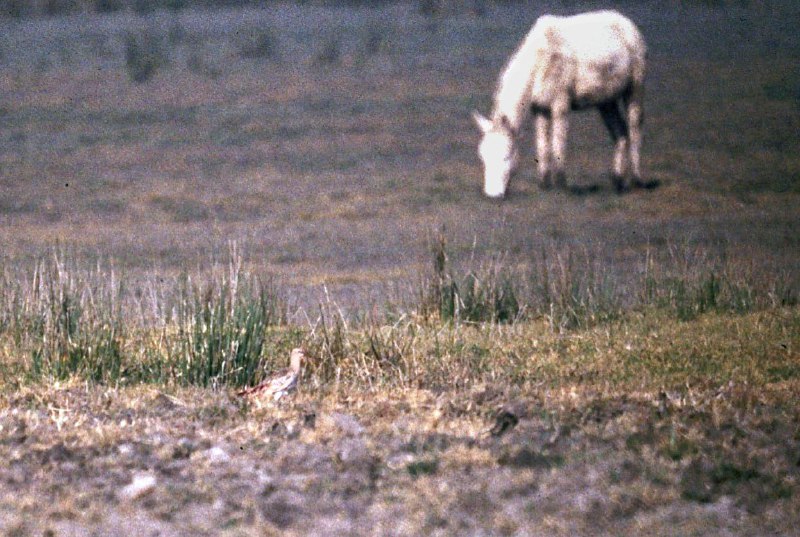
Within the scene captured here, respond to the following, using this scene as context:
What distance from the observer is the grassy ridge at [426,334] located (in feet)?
24.0

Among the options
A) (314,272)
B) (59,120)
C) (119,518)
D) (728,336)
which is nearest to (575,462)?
(119,518)

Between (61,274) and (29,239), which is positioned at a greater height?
(61,274)

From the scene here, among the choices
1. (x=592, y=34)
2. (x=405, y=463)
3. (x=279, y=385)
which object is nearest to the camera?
(x=405, y=463)

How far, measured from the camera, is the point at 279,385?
700 centimetres

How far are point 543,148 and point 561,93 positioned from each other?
73cm

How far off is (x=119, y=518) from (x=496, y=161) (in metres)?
12.8

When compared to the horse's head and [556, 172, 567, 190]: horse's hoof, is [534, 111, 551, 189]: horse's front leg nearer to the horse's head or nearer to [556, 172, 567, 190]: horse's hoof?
[556, 172, 567, 190]: horse's hoof

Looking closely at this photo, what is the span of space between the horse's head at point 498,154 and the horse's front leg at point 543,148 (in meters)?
0.34

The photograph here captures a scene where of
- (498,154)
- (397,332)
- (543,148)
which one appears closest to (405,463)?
(397,332)

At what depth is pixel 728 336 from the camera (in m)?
8.39

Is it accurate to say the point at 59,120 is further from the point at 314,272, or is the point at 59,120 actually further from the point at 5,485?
the point at 5,485

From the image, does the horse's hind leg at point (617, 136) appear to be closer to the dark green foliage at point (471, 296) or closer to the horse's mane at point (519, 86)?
the horse's mane at point (519, 86)

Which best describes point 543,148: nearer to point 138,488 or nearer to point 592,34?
point 592,34

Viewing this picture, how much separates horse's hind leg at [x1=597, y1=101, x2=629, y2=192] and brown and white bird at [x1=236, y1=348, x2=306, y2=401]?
36.0ft
